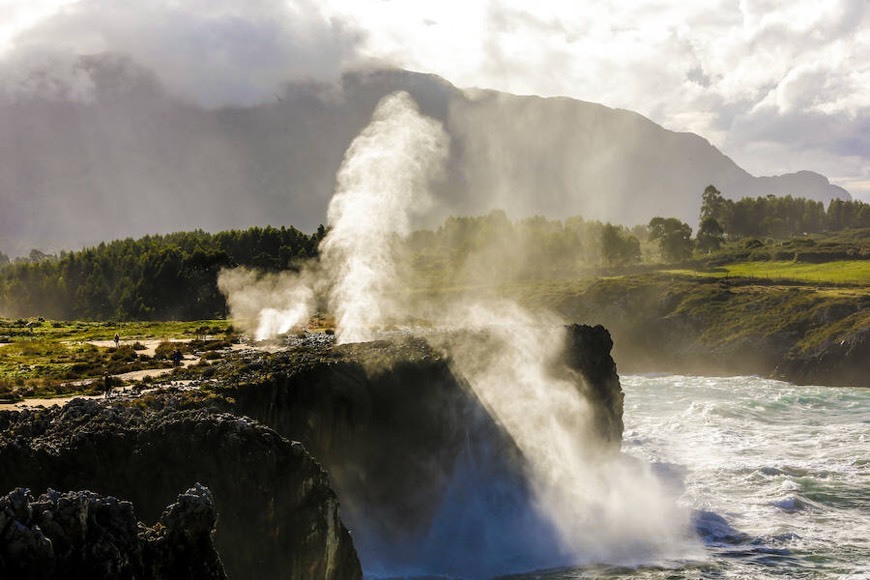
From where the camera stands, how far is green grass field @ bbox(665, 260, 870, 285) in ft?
390

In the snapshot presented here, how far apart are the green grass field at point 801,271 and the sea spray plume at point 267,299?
260 ft

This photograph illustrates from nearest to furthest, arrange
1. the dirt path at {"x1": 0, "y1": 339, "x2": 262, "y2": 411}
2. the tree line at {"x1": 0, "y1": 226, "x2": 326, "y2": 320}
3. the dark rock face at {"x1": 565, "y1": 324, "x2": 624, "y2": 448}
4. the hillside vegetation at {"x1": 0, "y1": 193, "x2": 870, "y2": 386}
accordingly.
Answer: the dirt path at {"x1": 0, "y1": 339, "x2": 262, "y2": 411}
the dark rock face at {"x1": 565, "y1": 324, "x2": 624, "y2": 448}
the hillside vegetation at {"x1": 0, "y1": 193, "x2": 870, "y2": 386}
the tree line at {"x1": 0, "y1": 226, "x2": 326, "y2": 320}

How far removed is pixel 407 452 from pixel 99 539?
18777 mm

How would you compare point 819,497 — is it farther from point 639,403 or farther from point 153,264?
point 153,264

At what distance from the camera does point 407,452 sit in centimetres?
3238

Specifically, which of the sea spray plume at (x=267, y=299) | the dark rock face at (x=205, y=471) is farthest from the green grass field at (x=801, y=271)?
the dark rock face at (x=205, y=471)

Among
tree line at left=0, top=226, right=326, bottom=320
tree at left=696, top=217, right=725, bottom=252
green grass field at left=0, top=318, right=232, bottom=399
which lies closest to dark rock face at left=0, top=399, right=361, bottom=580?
green grass field at left=0, top=318, right=232, bottom=399

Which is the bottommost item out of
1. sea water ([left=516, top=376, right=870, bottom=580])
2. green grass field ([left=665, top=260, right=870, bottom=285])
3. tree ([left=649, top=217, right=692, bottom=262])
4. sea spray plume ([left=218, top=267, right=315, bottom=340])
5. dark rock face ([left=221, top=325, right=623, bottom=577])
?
sea water ([left=516, top=376, right=870, bottom=580])

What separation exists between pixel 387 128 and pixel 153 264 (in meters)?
53.3

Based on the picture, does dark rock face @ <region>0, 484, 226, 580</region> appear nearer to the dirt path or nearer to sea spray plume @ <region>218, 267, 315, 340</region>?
the dirt path

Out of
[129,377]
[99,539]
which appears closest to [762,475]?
[129,377]

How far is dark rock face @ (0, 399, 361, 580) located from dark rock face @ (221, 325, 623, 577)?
17.5 ft

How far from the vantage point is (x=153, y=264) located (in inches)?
4149

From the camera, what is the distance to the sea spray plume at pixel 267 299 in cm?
5791
